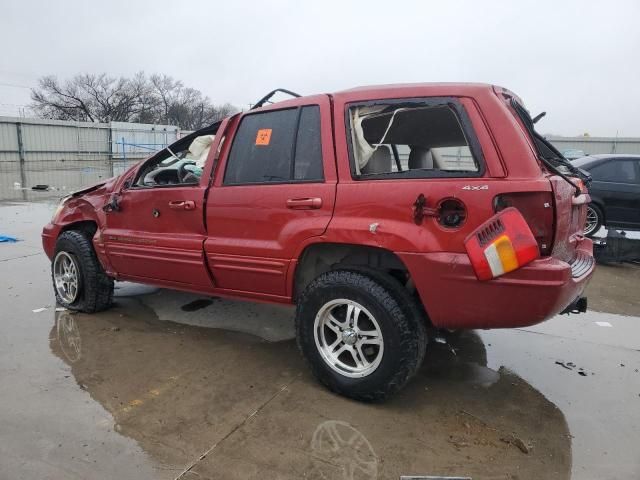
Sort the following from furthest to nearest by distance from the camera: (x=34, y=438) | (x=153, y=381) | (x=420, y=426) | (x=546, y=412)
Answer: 1. (x=153, y=381)
2. (x=546, y=412)
3. (x=420, y=426)
4. (x=34, y=438)

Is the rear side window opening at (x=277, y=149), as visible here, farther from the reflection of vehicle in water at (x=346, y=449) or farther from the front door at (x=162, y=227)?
the reflection of vehicle in water at (x=346, y=449)

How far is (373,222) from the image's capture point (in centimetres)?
280

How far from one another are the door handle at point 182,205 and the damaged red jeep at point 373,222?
0.8 inches

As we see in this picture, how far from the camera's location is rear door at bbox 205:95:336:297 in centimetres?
307

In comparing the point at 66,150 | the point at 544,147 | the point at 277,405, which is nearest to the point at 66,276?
the point at 277,405

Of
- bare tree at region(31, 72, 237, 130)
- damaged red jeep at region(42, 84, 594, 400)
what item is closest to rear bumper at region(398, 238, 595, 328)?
damaged red jeep at region(42, 84, 594, 400)

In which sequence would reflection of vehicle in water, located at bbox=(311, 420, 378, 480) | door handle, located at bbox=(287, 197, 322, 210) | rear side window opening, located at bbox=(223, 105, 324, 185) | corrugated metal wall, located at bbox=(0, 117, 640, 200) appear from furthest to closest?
corrugated metal wall, located at bbox=(0, 117, 640, 200)
rear side window opening, located at bbox=(223, 105, 324, 185)
door handle, located at bbox=(287, 197, 322, 210)
reflection of vehicle in water, located at bbox=(311, 420, 378, 480)

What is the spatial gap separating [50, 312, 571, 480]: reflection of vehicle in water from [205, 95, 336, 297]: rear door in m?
0.66

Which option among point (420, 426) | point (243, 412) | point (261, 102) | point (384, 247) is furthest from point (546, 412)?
point (261, 102)

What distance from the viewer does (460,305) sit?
2646 millimetres

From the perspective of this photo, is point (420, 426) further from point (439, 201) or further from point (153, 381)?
point (153, 381)

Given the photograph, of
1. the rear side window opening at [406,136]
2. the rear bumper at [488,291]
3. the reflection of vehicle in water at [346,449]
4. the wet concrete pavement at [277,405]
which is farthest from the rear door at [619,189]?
the reflection of vehicle in water at [346,449]

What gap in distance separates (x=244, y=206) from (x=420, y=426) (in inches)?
69.6

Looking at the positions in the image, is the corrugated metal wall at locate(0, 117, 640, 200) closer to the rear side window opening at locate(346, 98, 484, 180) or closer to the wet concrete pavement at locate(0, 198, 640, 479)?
the wet concrete pavement at locate(0, 198, 640, 479)
